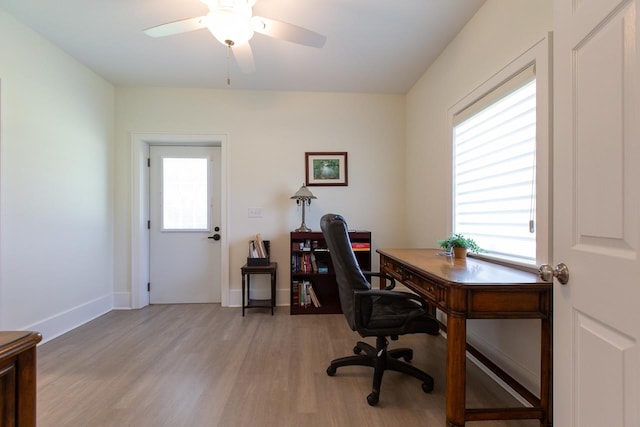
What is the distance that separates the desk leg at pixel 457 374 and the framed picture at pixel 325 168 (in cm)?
233

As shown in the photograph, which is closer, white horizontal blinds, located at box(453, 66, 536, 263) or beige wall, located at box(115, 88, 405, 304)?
white horizontal blinds, located at box(453, 66, 536, 263)

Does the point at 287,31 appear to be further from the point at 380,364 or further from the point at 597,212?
the point at 380,364

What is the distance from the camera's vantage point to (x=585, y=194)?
0.84 metres

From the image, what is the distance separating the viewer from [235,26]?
1.69 m

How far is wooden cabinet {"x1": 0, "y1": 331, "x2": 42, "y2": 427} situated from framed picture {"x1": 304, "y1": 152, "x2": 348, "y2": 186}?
2.85 metres

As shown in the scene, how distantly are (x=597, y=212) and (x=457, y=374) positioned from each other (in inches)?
34.5

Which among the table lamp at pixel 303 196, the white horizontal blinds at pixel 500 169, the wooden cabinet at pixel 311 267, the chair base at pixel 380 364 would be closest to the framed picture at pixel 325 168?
the table lamp at pixel 303 196

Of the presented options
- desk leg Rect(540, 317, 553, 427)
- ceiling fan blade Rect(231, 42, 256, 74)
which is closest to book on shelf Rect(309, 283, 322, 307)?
desk leg Rect(540, 317, 553, 427)

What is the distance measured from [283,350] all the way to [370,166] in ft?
7.44

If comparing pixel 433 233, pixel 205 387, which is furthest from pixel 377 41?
pixel 205 387

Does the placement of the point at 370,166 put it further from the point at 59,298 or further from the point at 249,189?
the point at 59,298

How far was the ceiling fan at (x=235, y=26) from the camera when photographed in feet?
5.46

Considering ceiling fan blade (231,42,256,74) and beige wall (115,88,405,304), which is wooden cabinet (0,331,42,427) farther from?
beige wall (115,88,405,304)

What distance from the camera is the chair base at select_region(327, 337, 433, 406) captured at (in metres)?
1.61
